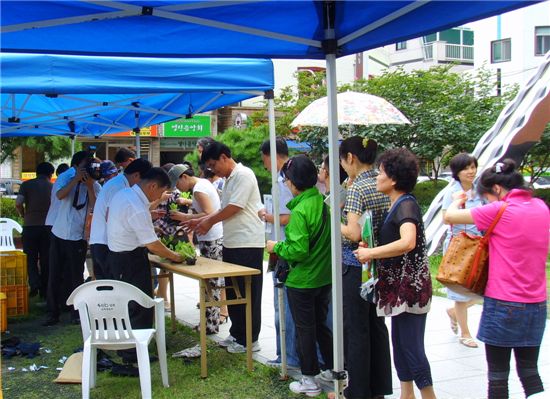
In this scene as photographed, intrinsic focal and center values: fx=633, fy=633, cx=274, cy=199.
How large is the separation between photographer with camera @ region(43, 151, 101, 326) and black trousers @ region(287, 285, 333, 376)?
3.43 metres

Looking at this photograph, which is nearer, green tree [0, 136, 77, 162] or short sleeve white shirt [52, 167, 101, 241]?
short sleeve white shirt [52, 167, 101, 241]

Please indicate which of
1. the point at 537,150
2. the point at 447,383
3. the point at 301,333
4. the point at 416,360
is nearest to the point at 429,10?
the point at 416,360

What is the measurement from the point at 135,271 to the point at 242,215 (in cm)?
107

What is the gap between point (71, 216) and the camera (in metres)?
7.05

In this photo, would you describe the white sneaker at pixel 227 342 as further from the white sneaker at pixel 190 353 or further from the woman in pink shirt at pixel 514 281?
the woman in pink shirt at pixel 514 281

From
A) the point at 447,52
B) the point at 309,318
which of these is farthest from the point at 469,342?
the point at 447,52

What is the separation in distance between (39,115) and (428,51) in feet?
126

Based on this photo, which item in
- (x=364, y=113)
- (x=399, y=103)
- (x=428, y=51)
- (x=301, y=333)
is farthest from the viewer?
(x=428, y=51)

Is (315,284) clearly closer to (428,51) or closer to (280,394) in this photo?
(280,394)

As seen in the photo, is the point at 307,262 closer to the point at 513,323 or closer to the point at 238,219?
the point at 238,219

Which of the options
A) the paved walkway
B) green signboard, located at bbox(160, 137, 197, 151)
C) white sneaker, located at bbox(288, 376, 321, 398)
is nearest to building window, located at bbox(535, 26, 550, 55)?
green signboard, located at bbox(160, 137, 197, 151)

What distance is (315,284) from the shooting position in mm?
4426

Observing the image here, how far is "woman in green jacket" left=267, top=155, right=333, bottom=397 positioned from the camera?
4.33m

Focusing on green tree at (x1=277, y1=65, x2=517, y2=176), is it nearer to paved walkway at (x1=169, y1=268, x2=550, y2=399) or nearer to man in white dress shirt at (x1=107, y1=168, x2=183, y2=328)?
paved walkway at (x1=169, y1=268, x2=550, y2=399)
